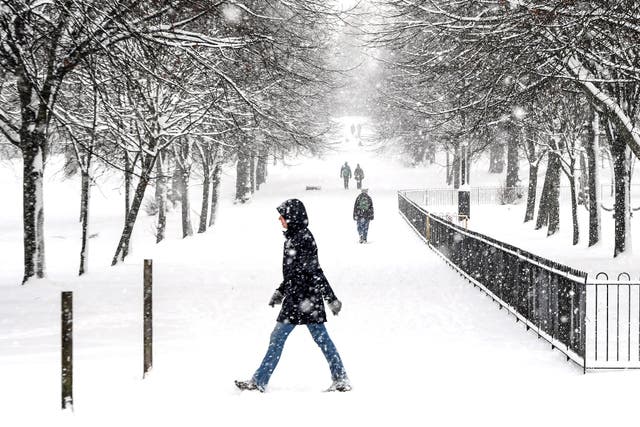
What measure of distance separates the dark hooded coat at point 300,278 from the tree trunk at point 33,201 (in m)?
8.06

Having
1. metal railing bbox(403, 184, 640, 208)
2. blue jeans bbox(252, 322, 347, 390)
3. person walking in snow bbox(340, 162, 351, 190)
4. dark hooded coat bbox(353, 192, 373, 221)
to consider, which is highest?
person walking in snow bbox(340, 162, 351, 190)

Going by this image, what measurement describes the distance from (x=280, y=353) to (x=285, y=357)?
5.83 ft

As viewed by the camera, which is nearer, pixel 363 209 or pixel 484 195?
pixel 363 209

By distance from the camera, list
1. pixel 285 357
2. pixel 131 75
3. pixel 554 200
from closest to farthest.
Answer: pixel 285 357 < pixel 131 75 < pixel 554 200

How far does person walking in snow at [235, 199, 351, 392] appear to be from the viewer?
6.85 m

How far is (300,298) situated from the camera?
6.84 metres

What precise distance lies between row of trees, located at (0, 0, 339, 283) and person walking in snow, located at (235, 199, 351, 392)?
12.0ft

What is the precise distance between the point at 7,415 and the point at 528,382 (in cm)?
449

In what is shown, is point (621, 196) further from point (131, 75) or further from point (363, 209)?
point (131, 75)

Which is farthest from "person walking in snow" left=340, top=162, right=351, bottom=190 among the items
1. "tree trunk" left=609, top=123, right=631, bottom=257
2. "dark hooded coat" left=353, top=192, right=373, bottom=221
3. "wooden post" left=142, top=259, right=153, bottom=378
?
"wooden post" left=142, top=259, right=153, bottom=378

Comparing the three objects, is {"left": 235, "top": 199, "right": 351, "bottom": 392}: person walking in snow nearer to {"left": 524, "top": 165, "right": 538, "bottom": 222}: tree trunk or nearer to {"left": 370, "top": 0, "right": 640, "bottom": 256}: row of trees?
{"left": 370, "top": 0, "right": 640, "bottom": 256}: row of trees

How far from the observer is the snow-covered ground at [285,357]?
21.0ft

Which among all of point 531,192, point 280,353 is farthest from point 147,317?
point 531,192

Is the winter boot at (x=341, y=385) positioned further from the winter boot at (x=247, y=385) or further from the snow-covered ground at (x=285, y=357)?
the winter boot at (x=247, y=385)
